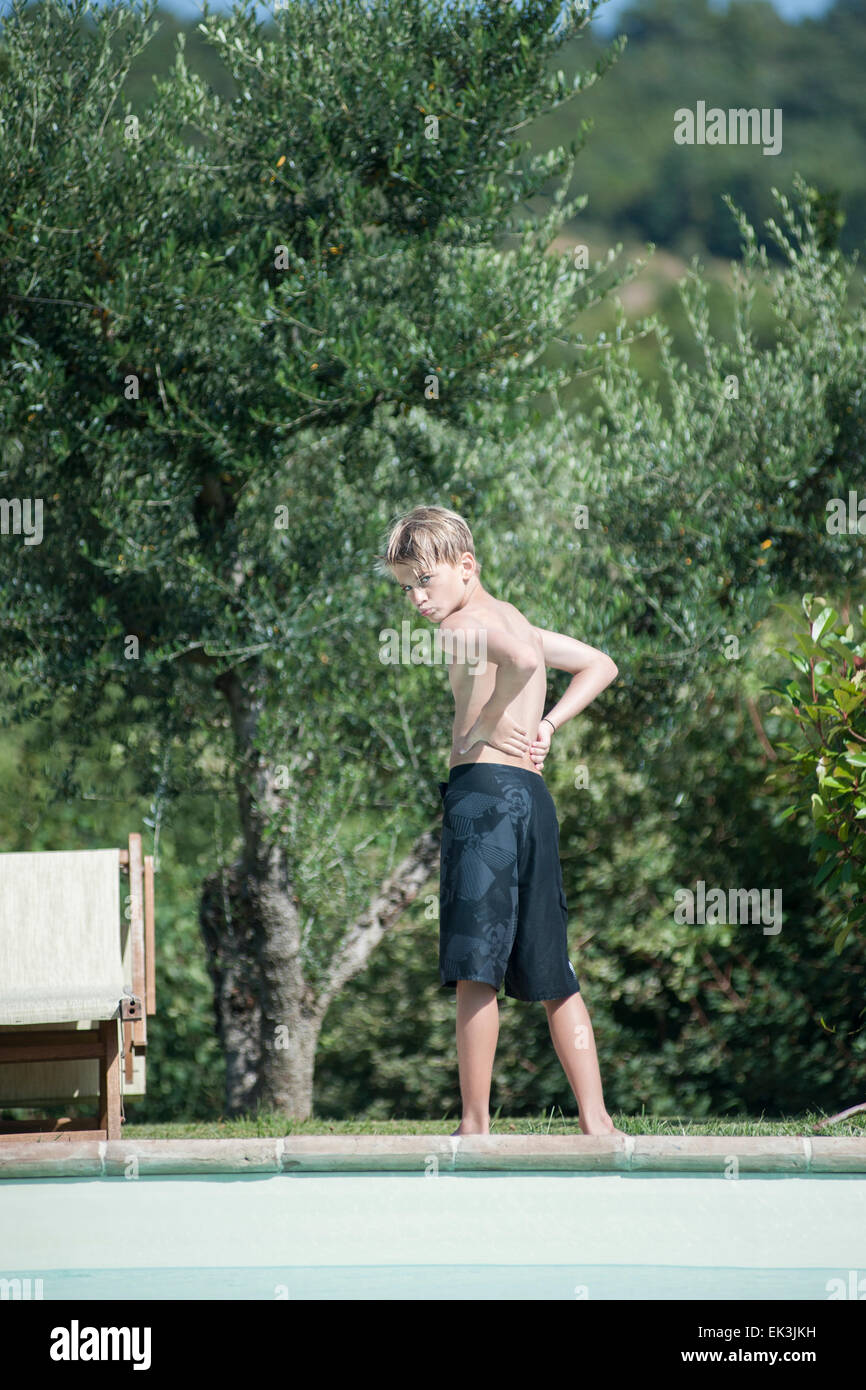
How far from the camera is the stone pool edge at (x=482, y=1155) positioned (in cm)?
395

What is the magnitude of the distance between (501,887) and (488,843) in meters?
0.14

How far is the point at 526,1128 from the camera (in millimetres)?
5535

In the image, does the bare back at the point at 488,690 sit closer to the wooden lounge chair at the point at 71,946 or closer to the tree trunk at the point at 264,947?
the wooden lounge chair at the point at 71,946

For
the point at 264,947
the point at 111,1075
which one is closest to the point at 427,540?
the point at 111,1075

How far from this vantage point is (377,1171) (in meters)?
4.02

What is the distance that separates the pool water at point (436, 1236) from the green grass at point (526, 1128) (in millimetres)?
1265

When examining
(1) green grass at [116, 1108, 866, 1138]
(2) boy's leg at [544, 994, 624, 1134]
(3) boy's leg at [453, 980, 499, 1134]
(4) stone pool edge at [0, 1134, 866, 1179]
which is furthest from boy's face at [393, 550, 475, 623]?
(1) green grass at [116, 1108, 866, 1138]

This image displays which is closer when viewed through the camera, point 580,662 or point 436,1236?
point 436,1236

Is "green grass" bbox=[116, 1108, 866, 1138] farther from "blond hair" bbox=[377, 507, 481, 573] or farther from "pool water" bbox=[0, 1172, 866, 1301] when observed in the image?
"blond hair" bbox=[377, 507, 481, 573]

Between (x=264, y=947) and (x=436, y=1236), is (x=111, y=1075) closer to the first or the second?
(x=436, y=1236)

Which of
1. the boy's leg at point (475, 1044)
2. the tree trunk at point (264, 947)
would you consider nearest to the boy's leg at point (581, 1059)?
the boy's leg at point (475, 1044)

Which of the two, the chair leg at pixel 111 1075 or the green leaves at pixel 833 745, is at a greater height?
the green leaves at pixel 833 745


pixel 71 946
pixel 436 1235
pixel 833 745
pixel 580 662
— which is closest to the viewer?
pixel 436 1235

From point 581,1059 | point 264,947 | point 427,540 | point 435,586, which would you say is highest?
point 427,540
